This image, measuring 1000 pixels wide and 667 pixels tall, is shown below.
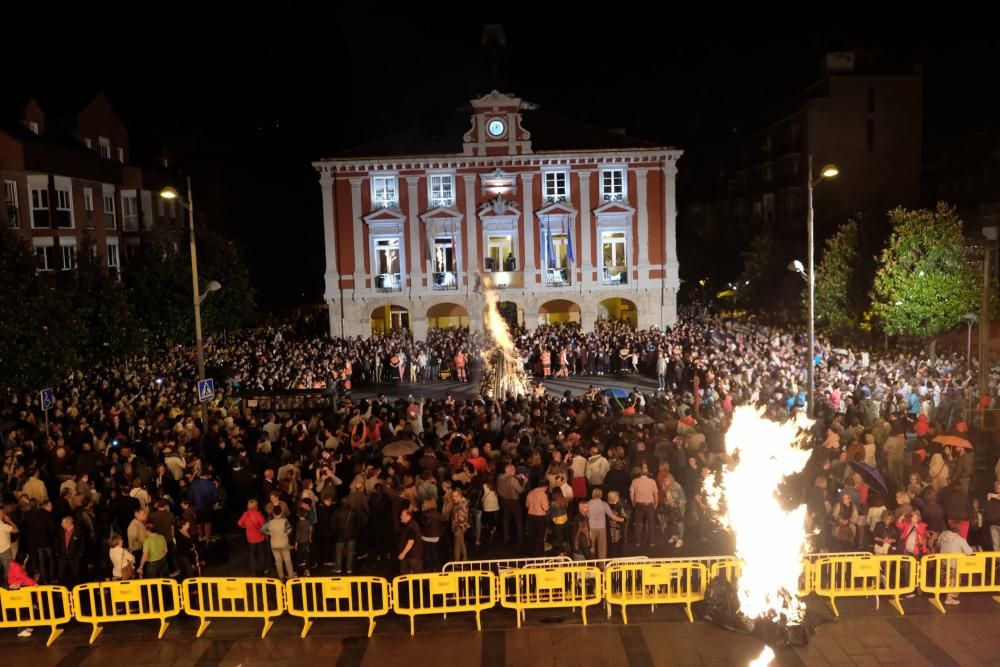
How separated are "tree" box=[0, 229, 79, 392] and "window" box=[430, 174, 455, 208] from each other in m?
20.0

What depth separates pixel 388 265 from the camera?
40.6 meters

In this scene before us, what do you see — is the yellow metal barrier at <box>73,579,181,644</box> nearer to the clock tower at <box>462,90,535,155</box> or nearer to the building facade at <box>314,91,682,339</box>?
the building facade at <box>314,91,682,339</box>

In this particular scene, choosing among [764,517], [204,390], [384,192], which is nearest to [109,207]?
[384,192]

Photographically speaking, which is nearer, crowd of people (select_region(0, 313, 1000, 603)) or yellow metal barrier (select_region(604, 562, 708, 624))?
yellow metal barrier (select_region(604, 562, 708, 624))

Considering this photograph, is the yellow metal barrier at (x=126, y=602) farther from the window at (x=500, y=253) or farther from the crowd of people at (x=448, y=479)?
the window at (x=500, y=253)

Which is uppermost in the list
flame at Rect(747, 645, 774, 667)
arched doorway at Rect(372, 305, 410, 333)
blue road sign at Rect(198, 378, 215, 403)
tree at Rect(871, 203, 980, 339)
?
tree at Rect(871, 203, 980, 339)

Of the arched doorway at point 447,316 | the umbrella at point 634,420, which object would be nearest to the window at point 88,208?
the arched doorway at point 447,316

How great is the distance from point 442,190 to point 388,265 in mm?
4430

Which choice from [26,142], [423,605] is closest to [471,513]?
[423,605]

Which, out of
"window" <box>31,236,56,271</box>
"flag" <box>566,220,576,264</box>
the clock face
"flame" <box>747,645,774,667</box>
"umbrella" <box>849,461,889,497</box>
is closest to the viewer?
"flame" <box>747,645,774,667</box>

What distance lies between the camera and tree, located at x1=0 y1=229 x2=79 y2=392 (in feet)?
69.4

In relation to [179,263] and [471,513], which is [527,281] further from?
[471,513]

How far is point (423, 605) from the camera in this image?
11047 millimetres

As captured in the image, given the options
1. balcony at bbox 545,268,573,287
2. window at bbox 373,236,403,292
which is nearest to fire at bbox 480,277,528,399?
balcony at bbox 545,268,573,287
